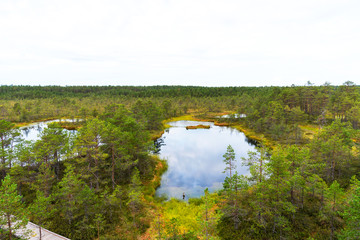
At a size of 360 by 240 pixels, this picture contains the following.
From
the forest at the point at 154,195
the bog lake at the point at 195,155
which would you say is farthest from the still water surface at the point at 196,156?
the forest at the point at 154,195

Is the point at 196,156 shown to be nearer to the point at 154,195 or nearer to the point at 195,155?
the point at 195,155

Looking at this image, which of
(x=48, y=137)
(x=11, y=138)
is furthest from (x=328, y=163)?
(x=11, y=138)

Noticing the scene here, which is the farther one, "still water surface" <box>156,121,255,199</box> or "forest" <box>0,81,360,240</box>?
"still water surface" <box>156,121,255,199</box>

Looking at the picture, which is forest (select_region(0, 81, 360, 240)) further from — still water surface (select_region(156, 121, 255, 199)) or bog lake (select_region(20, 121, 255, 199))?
still water surface (select_region(156, 121, 255, 199))

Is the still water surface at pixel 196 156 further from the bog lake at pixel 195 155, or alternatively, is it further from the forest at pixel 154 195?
the forest at pixel 154 195

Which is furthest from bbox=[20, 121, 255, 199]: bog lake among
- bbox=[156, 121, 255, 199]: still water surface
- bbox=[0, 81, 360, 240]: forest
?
bbox=[0, 81, 360, 240]: forest

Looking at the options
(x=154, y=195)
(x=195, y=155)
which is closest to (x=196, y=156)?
(x=195, y=155)

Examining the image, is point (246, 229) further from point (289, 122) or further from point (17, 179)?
point (289, 122)

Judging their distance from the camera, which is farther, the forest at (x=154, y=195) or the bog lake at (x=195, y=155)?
the bog lake at (x=195, y=155)
